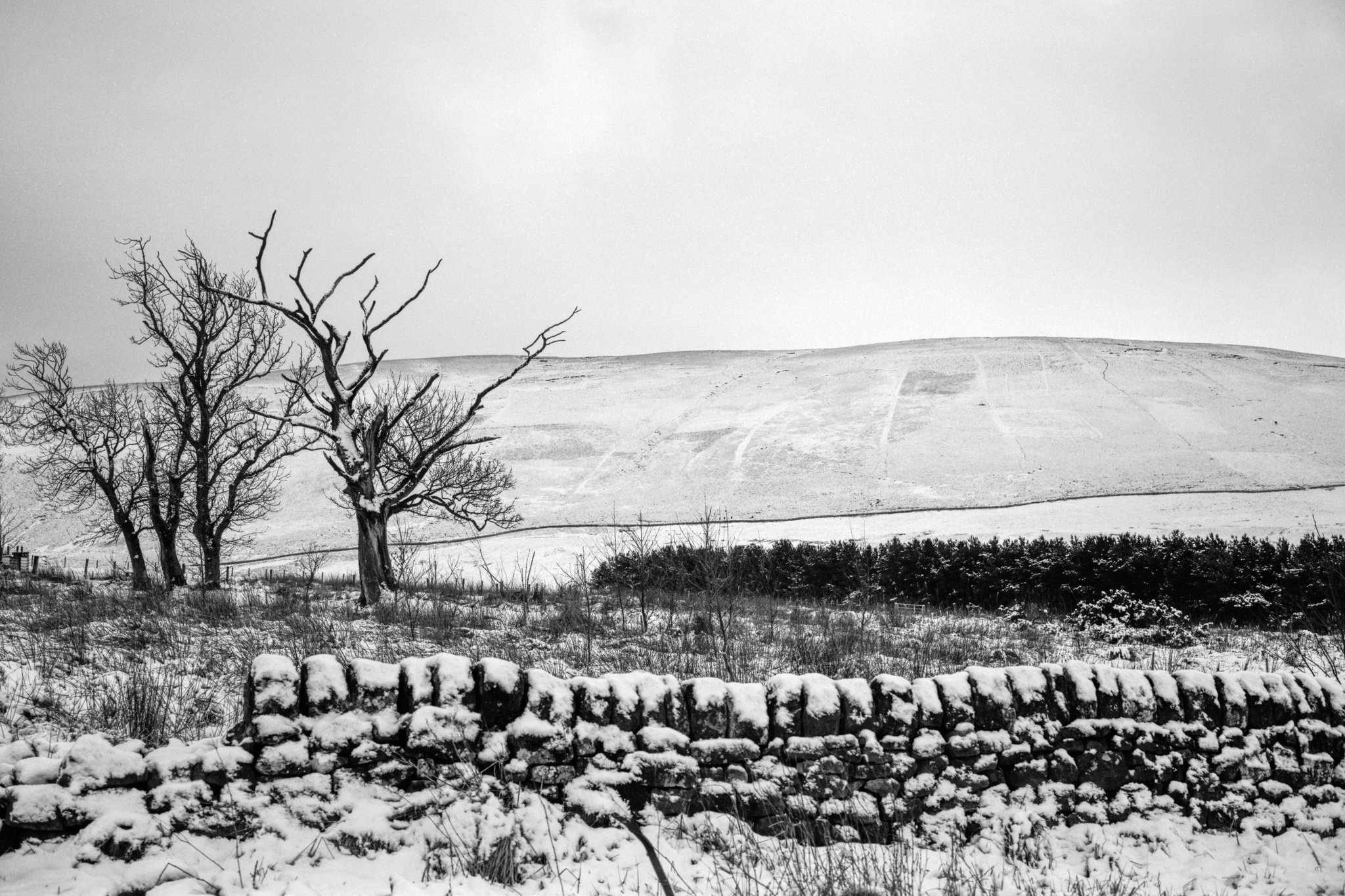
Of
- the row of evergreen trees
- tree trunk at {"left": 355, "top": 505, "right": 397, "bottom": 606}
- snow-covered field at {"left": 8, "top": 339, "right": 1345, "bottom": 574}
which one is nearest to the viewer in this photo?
the row of evergreen trees

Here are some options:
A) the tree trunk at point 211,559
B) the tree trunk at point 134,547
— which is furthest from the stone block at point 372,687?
the tree trunk at point 211,559

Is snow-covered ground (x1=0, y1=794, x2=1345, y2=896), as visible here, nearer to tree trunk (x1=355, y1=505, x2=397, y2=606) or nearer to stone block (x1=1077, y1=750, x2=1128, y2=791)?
stone block (x1=1077, y1=750, x2=1128, y2=791)

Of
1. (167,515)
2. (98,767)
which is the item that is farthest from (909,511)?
(98,767)

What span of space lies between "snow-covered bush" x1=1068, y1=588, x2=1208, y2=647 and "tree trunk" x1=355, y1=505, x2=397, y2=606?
1087 centimetres

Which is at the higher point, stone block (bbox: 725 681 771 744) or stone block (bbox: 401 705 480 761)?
stone block (bbox: 401 705 480 761)

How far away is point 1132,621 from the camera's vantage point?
12.5 m

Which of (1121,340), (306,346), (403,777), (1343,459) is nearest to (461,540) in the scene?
(306,346)

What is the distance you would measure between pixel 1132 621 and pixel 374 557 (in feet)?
39.5

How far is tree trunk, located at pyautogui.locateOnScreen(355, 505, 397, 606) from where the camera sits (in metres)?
12.9

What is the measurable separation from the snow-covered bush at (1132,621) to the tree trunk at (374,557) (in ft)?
35.7

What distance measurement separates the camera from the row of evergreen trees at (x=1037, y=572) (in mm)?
12547

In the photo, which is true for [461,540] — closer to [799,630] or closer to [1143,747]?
[799,630]

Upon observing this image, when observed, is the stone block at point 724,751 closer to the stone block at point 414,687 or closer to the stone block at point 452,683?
the stone block at point 452,683

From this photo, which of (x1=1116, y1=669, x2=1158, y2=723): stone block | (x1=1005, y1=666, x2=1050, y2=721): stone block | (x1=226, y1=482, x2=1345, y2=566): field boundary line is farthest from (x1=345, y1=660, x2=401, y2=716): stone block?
(x1=226, y1=482, x2=1345, y2=566): field boundary line
